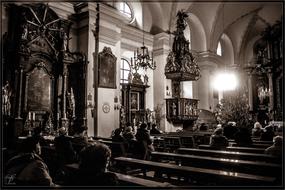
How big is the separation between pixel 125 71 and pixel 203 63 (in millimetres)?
6667

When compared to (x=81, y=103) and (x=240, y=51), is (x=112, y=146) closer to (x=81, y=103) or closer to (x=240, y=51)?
(x=81, y=103)

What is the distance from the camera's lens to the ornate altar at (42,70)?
890 centimetres

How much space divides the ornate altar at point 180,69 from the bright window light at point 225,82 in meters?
5.49

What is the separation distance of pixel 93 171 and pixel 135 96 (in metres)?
11.8

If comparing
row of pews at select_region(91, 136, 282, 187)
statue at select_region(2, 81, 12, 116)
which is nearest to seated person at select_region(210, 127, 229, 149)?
row of pews at select_region(91, 136, 282, 187)

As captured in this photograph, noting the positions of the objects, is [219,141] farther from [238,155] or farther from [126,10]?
[126,10]

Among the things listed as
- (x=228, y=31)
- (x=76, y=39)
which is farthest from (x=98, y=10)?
(x=228, y=31)

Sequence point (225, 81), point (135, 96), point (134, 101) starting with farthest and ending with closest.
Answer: point (225, 81) < point (135, 96) < point (134, 101)

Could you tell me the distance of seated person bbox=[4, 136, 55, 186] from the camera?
103 inches

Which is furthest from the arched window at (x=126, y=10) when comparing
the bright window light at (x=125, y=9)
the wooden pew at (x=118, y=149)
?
the wooden pew at (x=118, y=149)

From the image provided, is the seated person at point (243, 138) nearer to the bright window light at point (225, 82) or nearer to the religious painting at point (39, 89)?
the religious painting at point (39, 89)

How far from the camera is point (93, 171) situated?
94.0 inches

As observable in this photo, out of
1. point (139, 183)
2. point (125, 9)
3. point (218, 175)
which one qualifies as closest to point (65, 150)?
point (139, 183)

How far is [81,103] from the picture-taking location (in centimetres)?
1066
